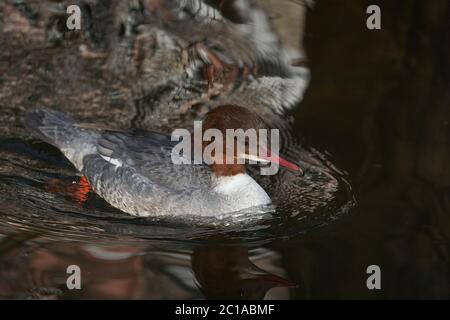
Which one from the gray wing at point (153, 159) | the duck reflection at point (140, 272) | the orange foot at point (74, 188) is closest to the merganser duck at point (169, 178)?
the gray wing at point (153, 159)

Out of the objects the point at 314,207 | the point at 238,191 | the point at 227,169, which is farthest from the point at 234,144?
the point at 314,207

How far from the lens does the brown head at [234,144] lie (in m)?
6.54

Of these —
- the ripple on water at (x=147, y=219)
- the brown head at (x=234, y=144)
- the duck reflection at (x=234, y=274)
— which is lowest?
the duck reflection at (x=234, y=274)

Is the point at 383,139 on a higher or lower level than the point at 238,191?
higher

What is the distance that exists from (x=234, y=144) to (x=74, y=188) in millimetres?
1596

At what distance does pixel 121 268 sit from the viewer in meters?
5.84

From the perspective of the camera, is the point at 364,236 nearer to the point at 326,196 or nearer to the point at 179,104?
the point at 326,196

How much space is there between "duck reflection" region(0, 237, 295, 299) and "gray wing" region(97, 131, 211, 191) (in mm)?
826

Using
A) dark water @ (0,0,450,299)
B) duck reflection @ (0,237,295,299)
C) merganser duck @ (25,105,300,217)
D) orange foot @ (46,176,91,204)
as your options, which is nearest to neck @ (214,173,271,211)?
merganser duck @ (25,105,300,217)

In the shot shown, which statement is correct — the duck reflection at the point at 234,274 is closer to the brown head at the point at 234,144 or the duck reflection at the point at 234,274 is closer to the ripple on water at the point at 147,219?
the ripple on water at the point at 147,219

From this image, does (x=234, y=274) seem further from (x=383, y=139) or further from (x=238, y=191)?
(x=383, y=139)

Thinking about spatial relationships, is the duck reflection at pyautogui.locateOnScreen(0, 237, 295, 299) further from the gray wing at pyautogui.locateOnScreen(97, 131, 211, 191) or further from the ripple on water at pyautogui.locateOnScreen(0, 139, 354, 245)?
the gray wing at pyautogui.locateOnScreen(97, 131, 211, 191)

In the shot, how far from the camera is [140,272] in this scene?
5.82m

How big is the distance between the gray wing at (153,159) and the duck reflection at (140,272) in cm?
83
